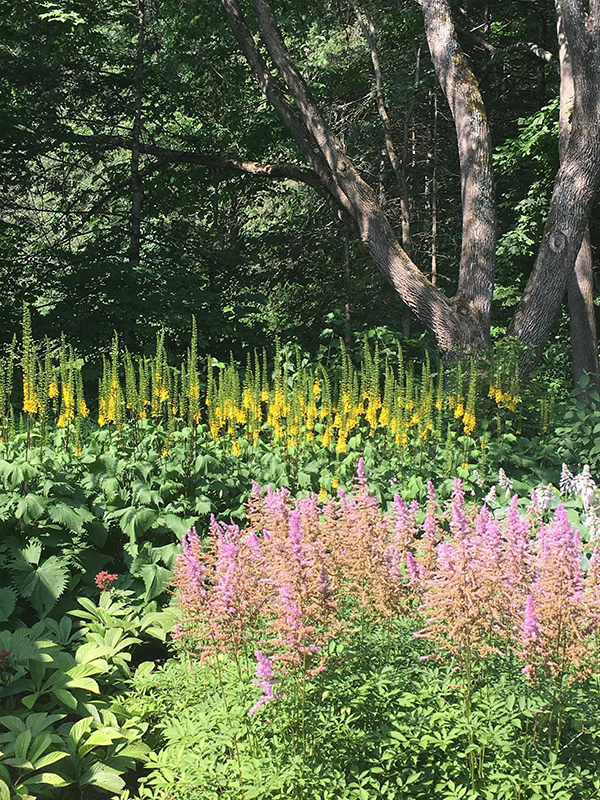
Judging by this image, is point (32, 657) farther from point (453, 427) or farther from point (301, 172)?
point (301, 172)

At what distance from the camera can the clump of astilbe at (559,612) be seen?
2.18 meters

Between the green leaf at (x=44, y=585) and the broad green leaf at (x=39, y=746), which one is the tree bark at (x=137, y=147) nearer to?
the green leaf at (x=44, y=585)

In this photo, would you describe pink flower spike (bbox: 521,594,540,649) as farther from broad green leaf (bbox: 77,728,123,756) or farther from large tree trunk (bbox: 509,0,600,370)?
large tree trunk (bbox: 509,0,600,370)

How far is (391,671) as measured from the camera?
2504 mm

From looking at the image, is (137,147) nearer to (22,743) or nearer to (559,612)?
(22,743)

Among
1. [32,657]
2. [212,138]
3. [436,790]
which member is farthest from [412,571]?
[212,138]

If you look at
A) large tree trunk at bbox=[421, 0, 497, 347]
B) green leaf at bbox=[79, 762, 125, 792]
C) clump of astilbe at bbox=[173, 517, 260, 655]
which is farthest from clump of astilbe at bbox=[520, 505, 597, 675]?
large tree trunk at bbox=[421, 0, 497, 347]

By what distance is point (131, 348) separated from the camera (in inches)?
401

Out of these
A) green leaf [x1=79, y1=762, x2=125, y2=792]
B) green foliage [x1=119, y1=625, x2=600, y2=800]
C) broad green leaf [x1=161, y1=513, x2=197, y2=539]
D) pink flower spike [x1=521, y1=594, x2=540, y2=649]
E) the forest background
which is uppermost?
the forest background

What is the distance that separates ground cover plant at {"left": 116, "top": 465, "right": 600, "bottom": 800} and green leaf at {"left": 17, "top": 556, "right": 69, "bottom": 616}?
123 centimetres

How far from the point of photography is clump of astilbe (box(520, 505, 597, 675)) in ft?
7.14

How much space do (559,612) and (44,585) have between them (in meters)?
2.48

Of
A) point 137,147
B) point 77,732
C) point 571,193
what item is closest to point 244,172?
point 137,147

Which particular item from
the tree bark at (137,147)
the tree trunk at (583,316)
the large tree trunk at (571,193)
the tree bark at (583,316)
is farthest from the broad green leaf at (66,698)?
the tree trunk at (583,316)
